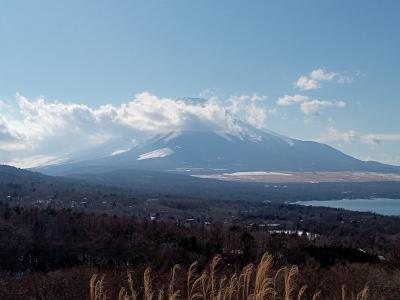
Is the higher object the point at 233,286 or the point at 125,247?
the point at 233,286

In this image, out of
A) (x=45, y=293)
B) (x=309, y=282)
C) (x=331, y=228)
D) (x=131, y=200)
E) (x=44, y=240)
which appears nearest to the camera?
(x=45, y=293)

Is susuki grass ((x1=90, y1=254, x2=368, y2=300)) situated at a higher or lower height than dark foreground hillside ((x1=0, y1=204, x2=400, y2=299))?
higher

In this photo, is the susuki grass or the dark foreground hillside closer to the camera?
the susuki grass

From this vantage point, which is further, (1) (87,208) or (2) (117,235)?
(1) (87,208)

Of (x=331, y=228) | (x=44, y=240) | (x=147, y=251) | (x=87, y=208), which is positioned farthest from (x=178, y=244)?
(x=87, y=208)

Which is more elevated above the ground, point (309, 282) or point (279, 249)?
point (309, 282)

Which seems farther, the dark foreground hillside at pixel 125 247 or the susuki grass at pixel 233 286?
the dark foreground hillside at pixel 125 247

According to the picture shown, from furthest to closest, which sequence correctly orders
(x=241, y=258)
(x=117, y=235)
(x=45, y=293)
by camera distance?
(x=117, y=235)
(x=241, y=258)
(x=45, y=293)

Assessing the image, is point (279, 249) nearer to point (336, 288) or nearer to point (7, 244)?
point (7, 244)

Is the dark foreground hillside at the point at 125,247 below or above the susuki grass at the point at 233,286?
below

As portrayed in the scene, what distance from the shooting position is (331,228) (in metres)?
118

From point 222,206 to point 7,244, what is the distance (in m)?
116

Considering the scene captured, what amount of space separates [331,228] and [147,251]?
68.3m

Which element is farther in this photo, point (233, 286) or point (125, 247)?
point (125, 247)
